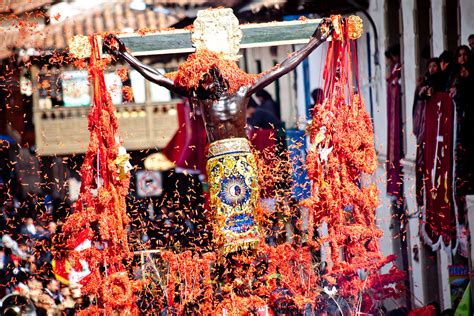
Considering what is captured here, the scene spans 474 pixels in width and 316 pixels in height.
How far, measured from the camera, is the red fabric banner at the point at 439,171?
8.98m

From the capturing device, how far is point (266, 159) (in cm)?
1240

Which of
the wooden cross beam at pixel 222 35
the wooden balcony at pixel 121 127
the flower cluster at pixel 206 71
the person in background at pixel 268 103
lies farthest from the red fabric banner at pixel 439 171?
the wooden balcony at pixel 121 127

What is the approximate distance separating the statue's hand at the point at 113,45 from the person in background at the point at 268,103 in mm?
7390

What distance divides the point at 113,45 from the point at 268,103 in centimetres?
760

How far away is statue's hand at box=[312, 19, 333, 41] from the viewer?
787 centimetres

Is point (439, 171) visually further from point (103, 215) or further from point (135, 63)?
point (103, 215)

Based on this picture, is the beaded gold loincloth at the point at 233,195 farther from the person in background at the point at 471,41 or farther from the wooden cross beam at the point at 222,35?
the person in background at the point at 471,41

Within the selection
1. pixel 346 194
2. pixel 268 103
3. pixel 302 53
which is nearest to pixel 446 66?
pixel 302 53

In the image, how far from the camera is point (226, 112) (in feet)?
25.8

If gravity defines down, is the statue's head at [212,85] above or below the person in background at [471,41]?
below

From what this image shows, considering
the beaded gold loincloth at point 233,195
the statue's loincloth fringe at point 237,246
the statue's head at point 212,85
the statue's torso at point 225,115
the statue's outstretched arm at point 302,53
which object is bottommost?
the statue's loincloth fringe at point 237,246

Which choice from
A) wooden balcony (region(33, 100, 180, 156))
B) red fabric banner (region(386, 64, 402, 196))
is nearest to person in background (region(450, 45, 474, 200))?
red fabric banner (region(386, 64, 402, 196))

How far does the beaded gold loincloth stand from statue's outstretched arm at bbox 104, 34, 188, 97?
23.7 inches

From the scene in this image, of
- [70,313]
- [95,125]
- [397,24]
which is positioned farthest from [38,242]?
[397,24]
